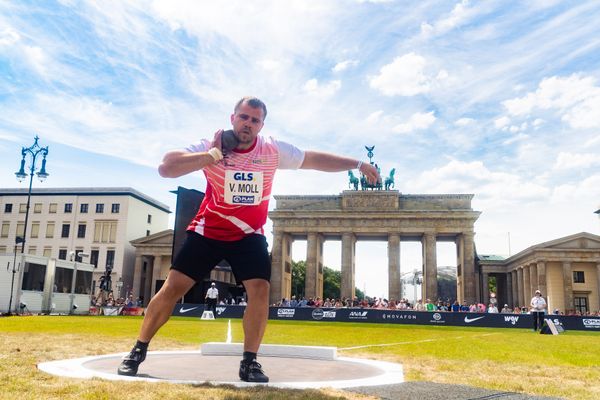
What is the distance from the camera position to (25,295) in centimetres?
3025

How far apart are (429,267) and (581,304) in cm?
1652

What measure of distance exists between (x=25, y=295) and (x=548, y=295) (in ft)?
166

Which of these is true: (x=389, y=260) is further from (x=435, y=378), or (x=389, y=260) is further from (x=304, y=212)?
(x=435, y=378)

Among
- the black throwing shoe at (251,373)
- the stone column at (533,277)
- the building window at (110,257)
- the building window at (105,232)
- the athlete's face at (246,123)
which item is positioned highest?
the building window at (105,232)

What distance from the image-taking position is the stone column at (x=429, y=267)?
5971 cm

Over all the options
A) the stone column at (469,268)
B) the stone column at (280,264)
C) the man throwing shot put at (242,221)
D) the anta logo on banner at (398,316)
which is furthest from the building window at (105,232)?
the man throwing shot put at (242,221)

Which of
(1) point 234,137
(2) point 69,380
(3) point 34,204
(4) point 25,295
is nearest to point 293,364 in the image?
(2) point 69,380

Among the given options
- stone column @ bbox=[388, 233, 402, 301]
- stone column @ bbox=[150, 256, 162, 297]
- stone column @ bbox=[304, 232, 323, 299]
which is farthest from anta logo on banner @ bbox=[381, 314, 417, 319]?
stone column @ bbox=[150, 256, 162, 297]

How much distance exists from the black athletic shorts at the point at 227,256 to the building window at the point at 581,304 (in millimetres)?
60738

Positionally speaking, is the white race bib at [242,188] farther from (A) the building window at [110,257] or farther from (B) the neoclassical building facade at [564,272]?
(A) the building window at [110,257]

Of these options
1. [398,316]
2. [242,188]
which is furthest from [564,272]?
[242,188]

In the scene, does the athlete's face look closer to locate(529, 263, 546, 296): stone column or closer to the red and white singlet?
the red and white singlet

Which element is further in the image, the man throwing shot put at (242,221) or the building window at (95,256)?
the building window at (95,256)

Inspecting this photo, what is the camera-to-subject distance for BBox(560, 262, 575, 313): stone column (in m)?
53.8
